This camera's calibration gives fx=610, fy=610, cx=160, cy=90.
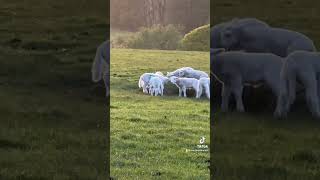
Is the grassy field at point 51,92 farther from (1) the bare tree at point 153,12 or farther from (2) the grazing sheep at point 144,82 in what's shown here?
(1) the bare tree at point 153,12

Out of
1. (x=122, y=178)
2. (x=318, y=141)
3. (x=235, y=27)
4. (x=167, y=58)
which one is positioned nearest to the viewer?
(x=122, y=178)

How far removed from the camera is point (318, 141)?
604 cm

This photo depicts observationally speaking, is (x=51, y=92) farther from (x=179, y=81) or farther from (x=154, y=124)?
(x=154, y=124)

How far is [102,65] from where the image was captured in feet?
22.7

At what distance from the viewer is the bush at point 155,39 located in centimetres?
514

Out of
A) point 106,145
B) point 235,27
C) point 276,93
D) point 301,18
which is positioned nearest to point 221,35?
point 235,27

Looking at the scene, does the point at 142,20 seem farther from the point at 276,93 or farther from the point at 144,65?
the point at 276,93

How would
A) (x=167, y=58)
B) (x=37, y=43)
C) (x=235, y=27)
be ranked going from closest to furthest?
1. (x=167, y=58)
2. (x=235, y=27)
3. (x=37, y=43)

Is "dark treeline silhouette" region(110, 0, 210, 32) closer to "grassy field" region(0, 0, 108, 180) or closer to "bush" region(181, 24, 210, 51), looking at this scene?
"bush" region(181, 24, 210, 51)

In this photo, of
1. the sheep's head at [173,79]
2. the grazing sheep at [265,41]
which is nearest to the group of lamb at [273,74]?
the grazing sheep at [265,41]

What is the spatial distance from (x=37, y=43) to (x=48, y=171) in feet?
20.4

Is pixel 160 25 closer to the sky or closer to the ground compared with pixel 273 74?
closer to the sky

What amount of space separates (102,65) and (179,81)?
65.2 inches

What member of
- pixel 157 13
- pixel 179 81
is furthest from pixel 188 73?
pixel 157 13
